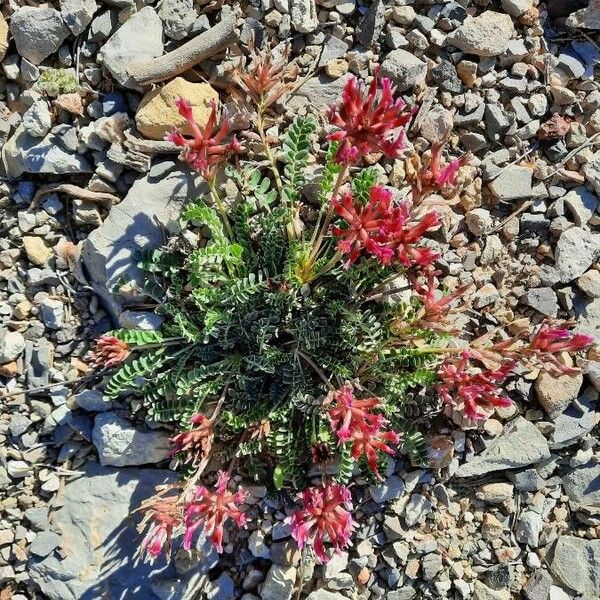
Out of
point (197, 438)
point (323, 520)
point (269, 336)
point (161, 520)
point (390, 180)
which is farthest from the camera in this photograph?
point (390, 180)

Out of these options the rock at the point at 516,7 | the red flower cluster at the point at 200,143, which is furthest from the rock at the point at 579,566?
the rock at the point at 516,7

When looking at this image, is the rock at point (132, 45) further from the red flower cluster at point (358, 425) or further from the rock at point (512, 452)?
the rock at point (512, 452)

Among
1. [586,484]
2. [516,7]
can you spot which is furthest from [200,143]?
[586,484]

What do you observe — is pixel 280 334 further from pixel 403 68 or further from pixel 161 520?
pixel 403 68

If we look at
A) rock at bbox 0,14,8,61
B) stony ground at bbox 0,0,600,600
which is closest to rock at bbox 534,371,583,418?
stony ground at bbox 0,0,600,600

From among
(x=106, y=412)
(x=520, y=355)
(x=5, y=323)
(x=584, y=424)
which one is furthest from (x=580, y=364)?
(x=5, y=323)

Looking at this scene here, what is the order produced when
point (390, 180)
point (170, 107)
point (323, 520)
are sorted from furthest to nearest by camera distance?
1. point (390, 180)
2. point (170, 107)
3. point (323, 520)

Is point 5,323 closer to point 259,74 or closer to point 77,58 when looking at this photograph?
point 77,58
